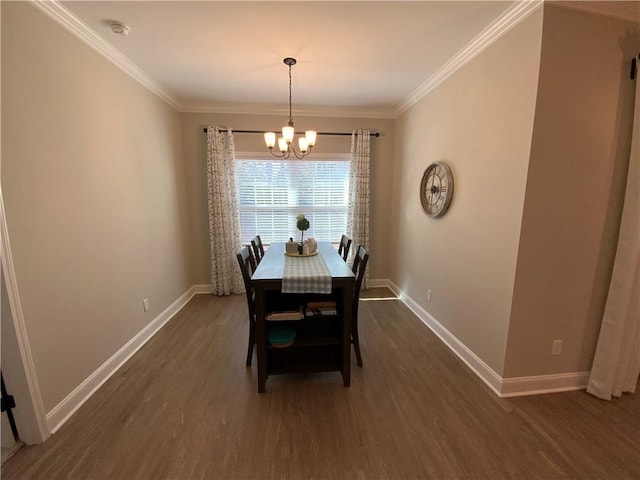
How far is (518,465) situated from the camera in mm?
1432

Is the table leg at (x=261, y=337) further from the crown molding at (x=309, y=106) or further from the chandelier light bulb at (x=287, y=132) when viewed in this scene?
the crown molding at (x=309, y=106)

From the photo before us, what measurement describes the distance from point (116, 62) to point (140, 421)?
106 inches

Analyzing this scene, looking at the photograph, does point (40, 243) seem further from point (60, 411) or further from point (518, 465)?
point (518, 465)

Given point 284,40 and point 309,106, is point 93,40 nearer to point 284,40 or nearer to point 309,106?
point 284,40

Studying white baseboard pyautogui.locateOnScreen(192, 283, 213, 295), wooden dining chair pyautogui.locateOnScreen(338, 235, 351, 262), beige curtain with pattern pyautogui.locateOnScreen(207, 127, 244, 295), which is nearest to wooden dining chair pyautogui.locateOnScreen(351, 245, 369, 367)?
wooden dining chair pyautogui.locateOnScreen(338, 235, 351, 262)

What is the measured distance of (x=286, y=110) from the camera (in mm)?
3602

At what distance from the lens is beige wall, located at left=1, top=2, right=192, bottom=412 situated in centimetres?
147

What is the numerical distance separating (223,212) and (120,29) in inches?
81.9

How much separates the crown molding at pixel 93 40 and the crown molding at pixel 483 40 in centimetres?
275

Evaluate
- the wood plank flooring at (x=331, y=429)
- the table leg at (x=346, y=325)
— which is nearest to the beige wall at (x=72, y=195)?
the wood plank flooring at (x=331, y=429)

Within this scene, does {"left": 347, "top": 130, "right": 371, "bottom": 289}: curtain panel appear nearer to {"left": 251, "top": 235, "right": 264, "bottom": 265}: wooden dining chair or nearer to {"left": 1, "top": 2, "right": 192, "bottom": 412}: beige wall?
{"left": 251, "top": 235, "right": 264, "bottom": 265}: wooden dining chair

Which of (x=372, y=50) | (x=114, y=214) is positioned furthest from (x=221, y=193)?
(x=372, y=50)

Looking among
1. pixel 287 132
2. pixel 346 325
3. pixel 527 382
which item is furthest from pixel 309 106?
pixel 527 382

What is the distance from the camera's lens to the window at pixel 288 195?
12.7 ft
